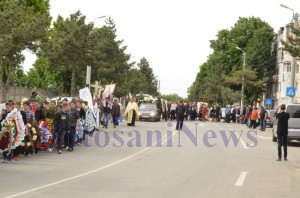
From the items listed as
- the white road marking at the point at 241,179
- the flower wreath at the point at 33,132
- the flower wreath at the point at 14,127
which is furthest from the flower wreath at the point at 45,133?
the white road marking at the point at 241,179

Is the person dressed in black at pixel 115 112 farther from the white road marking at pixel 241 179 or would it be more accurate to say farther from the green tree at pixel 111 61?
the green tree at pixel 111 61

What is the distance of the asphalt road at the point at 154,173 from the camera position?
12.2 m

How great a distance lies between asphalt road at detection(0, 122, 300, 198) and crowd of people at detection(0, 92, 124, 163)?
47cm

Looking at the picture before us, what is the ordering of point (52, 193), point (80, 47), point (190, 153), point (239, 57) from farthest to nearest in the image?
point (239, 57) → point (80, 47) → point (190, 153) → point (52, 193)

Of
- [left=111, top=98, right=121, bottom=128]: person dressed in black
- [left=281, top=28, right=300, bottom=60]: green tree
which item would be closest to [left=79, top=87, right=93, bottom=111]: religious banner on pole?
[left=111, top=98, right=121, bottom=128]: person dressed in black

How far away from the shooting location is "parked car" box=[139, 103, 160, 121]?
5344cm

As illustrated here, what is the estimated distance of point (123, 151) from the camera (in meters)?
22.9

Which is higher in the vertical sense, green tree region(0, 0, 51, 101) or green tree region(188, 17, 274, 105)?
green tree region(188, 17, 274, 105)

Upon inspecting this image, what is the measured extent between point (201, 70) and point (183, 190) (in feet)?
419

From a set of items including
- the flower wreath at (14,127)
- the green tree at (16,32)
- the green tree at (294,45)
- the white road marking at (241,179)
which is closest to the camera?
the white road marking at (241,179)

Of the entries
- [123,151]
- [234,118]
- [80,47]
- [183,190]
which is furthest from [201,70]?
[183,190]

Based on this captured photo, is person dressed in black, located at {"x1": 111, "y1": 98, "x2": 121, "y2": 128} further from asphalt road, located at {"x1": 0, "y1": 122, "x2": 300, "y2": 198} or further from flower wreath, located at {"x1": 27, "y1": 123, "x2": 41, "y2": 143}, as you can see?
flower wreath, located at {"x1": 27, "y1": 123, "x2": 41, "y2": 143}

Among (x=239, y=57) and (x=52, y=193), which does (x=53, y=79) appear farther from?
(x=52, y=193)

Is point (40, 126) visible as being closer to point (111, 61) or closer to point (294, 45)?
point (294, 45)
